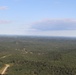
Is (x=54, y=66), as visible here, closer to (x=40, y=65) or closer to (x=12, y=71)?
(x=40, y=65)

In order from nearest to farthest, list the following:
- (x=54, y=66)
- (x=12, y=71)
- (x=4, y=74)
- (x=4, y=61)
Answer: (x=4, y=74) < (x=12, y=71) < (x=54, y=66) < (x=4, y=61)

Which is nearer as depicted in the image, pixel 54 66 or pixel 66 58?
pixel 54 66

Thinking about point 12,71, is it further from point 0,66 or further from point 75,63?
point 75,63

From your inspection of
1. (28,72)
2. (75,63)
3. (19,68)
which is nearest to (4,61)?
(19,68)

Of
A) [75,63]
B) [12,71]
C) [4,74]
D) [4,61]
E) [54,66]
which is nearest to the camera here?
[4,74]

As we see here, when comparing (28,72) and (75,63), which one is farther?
(75,63)

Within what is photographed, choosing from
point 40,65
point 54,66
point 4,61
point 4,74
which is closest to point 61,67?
point 54,66

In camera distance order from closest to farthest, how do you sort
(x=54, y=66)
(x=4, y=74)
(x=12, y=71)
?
(x=4, y=74), (x=12, y=71), (x=54, y=66)

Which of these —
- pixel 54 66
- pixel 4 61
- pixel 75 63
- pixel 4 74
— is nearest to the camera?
pixel 4 74
